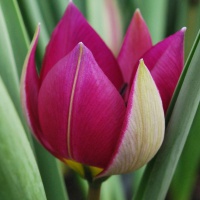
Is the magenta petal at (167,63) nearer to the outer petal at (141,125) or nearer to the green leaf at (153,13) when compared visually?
the outer petal at (141,125)

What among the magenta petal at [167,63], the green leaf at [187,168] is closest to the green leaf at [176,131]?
the magenta petal at [167,63]

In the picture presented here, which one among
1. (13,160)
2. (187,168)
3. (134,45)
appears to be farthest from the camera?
(187,168)

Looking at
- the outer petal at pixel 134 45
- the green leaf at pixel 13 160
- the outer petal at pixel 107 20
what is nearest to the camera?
the green leaf at pixel 13 160

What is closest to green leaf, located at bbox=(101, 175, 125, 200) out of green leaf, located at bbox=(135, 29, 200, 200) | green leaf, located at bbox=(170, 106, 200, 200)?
green leaf, located at bbox=(170, 106, 200, 200)

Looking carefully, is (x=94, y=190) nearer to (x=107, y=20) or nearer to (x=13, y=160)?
(x=13, y=160)

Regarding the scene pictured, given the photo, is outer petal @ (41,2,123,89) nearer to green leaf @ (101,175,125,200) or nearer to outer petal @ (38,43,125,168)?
outer petal @ (38,43,125,168)

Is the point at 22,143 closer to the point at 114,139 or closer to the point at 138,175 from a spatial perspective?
the point at 114,139

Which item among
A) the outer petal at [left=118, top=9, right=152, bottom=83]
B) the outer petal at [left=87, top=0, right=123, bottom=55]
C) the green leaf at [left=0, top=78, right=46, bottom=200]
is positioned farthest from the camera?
the outer petal at [left=87, top=0, right=123, bottom=55]

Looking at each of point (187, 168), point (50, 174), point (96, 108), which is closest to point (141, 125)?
point (96, 108)
